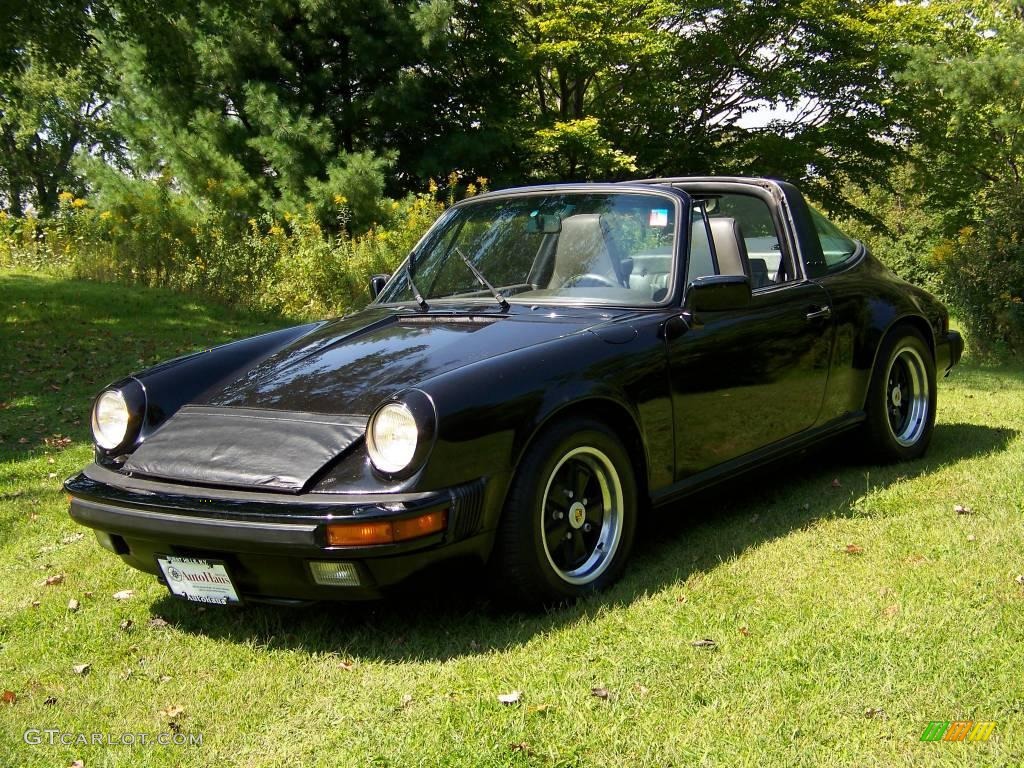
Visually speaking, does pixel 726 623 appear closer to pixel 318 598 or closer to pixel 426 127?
pixel 318 598

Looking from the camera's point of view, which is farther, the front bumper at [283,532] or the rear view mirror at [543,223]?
the rear view mirror at [543,223]

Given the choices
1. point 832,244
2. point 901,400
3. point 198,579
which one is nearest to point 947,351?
point 901,400

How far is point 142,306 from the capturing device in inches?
529

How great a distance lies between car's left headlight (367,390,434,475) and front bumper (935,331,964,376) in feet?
12.8

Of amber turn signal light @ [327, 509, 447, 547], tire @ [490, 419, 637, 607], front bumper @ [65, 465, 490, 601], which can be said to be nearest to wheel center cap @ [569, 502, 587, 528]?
tire @ [490, 419, 637, 607]

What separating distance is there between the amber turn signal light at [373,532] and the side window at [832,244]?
307 cm

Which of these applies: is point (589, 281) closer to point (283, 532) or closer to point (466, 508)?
point (466, 508)

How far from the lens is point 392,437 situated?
3.35 meters

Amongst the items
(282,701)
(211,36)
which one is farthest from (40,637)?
(211,36)

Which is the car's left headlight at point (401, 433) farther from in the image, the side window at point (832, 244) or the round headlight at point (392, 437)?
the side window at point (832, 244)

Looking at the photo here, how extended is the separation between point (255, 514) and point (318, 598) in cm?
37

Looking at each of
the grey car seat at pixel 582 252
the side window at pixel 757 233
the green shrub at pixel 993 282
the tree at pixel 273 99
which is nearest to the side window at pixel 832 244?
the side window at pixel 757 233

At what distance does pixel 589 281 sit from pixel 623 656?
1.75 m

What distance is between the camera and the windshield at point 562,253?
14.7ft
